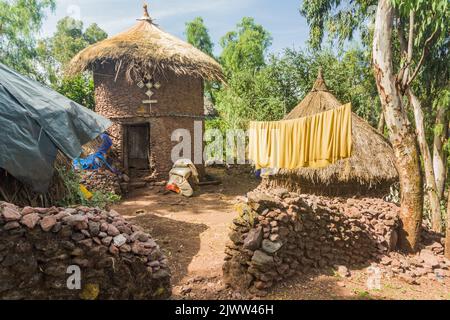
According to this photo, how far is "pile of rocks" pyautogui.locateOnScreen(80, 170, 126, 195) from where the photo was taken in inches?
342

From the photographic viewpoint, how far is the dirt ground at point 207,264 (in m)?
4.17

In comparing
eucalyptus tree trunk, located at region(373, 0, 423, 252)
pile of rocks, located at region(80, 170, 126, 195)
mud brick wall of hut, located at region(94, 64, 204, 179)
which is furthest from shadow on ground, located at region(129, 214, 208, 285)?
eucalyptus tree trunk, located at region(373, 0, 423, 252)

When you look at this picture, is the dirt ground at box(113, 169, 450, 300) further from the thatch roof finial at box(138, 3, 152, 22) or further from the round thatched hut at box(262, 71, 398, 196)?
the thatch roof finial at box(138, 3, 152, 22)

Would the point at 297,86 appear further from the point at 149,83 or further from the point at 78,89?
the point at 78,89

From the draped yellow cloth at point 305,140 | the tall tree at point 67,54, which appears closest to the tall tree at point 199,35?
the tall tree at point 67,54

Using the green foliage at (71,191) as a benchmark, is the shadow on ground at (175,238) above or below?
below

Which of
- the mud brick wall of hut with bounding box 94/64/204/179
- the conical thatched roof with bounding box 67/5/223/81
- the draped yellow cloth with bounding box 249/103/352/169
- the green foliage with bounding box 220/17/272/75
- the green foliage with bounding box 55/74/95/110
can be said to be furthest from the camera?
the green foliage with bounding box 220/17/272/75

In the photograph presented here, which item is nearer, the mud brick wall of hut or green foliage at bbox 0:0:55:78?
the mud brick wall of hut

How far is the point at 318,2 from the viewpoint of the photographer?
11.8 meters

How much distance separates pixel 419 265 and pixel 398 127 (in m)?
2.46

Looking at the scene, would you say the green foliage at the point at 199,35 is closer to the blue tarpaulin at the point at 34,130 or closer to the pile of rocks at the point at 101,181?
the pile of rocks at the point at 101,181

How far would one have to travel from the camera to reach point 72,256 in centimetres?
309

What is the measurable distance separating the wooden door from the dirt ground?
269 cm

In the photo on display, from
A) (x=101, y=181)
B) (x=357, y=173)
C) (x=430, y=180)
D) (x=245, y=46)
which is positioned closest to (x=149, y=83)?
(x=101, y=181)
